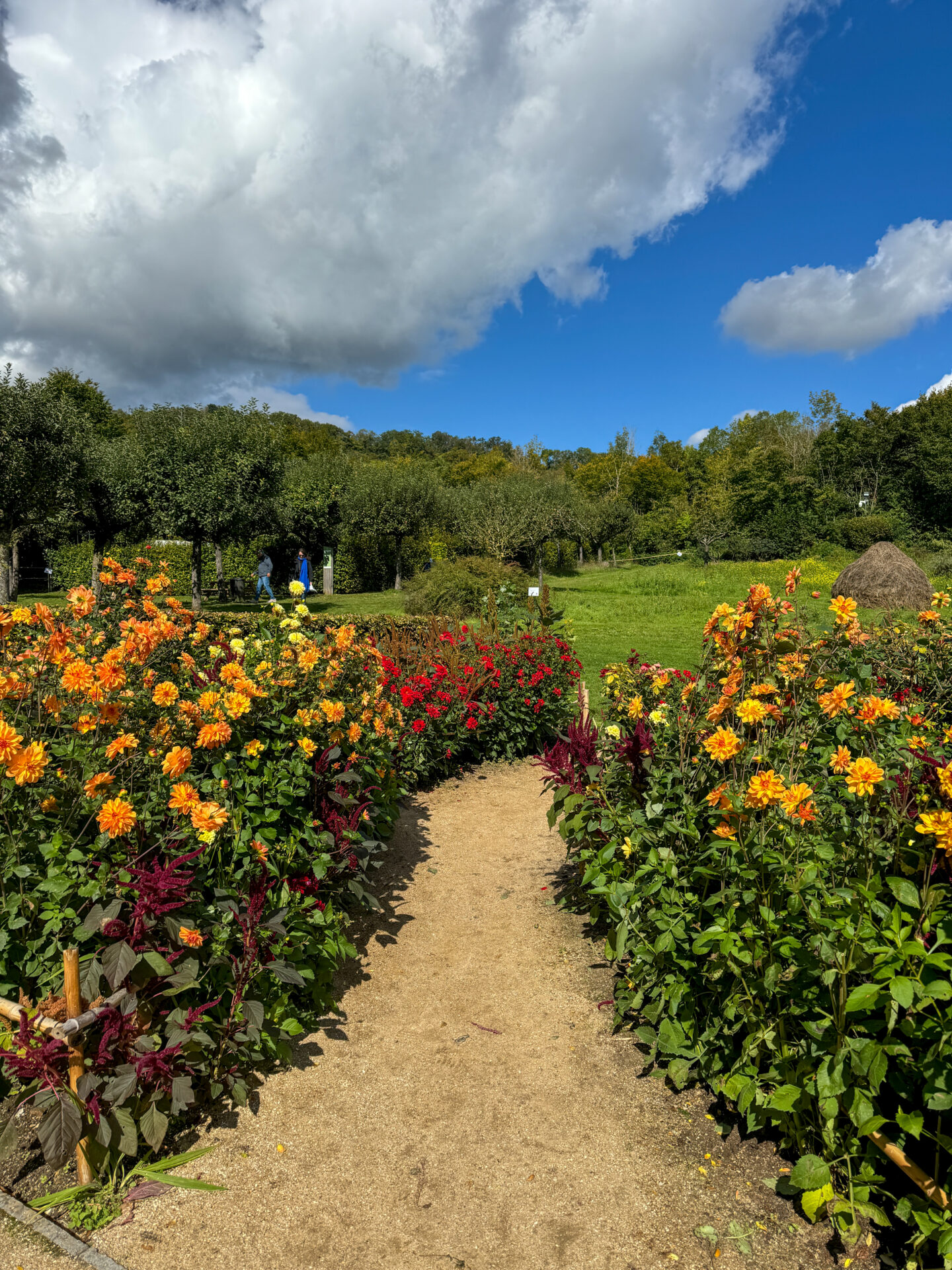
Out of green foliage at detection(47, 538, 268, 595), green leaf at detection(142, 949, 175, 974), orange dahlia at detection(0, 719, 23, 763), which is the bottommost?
green leaf at detection(142, 949, 175, 974)

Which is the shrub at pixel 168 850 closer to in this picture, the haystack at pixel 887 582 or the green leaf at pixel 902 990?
the green leaf at pixel 902 990

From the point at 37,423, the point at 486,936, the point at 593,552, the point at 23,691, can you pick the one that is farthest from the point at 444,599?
the point at 593,552

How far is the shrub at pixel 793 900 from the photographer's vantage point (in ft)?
5.26

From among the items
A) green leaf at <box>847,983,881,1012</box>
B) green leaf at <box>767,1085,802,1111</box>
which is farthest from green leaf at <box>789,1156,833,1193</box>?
green leaf at <box>847,983,881,1012</box>

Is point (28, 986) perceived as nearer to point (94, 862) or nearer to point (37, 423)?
point (94, 862)

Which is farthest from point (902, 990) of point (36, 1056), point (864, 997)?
point (36, 1056)

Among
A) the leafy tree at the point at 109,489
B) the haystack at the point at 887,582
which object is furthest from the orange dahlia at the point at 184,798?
the leafy tree at the point at 109,489

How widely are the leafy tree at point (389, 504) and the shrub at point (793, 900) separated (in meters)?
22.0

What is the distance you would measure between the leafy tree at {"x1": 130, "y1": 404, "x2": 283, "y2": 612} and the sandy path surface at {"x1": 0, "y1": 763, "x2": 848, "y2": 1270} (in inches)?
578

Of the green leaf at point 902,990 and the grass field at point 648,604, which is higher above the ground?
the grass field at point 648,604

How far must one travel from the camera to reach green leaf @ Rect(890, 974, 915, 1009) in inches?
56.8

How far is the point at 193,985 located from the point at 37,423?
16.0 meters

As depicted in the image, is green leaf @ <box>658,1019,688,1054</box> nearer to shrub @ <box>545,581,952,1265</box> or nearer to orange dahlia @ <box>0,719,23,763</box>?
shrub @ <box>545,581,952,1265</box>

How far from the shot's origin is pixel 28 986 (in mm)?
2088
